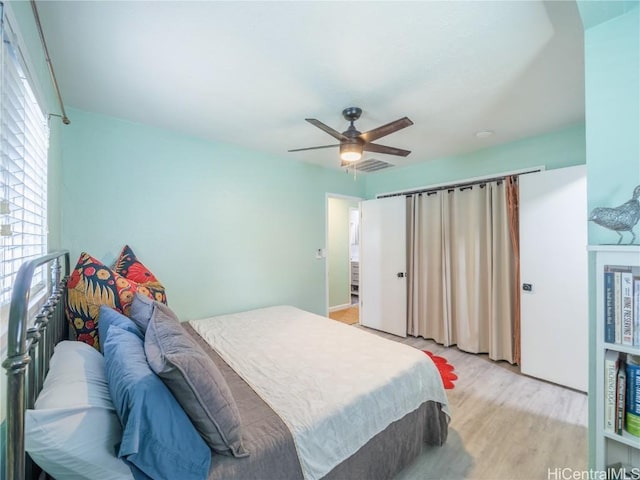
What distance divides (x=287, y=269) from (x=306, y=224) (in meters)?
0.69

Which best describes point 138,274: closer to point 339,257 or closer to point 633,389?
point 633,389

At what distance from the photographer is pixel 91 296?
1.76 meters

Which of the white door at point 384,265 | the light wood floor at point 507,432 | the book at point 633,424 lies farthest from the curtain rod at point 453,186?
the book at point 633,424

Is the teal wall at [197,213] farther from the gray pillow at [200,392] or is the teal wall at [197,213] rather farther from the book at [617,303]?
the book at [617,303]

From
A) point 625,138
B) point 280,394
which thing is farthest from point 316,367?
point 625,138

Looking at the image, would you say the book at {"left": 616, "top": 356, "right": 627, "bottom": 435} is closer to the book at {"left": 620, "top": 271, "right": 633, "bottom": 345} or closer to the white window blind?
the book at {"left": 620, "top": 271, "right": 633, "bottom": 345}

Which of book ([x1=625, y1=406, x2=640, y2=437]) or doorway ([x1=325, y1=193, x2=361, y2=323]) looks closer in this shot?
book ([x1=625, y1=406, x2=640, y2=437])

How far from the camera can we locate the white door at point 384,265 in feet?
13.0

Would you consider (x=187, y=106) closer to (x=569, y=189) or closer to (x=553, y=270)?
(x=569, y=189)

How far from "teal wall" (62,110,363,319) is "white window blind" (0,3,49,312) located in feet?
2.99

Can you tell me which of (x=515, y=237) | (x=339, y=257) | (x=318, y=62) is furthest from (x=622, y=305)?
(x=339, y=257)

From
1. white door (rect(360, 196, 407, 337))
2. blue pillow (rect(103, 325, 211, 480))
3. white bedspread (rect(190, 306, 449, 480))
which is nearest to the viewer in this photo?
blue pillow (rect(103, 325, 211, 480))

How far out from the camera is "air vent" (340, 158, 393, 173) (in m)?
3.79

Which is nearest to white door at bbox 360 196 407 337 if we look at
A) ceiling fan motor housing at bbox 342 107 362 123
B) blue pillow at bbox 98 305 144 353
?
ceiling fan motor housing at bbox 342 107 362 123
